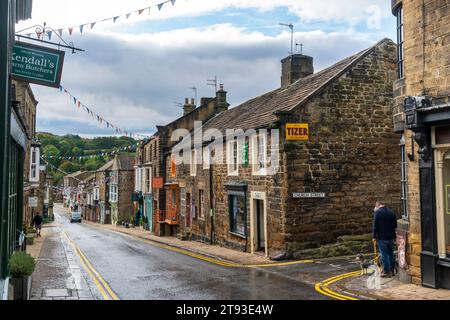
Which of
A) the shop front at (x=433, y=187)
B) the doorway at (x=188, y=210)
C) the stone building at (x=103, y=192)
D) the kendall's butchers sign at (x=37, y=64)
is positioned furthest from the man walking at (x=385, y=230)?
the stone building at (x=103, y=192)

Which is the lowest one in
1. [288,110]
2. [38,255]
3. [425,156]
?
[38,255]

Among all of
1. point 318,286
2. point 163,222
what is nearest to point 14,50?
point 318,286

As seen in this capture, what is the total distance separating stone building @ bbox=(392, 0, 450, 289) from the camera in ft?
32.9

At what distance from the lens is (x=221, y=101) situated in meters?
35.0

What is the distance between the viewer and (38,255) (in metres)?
18.4

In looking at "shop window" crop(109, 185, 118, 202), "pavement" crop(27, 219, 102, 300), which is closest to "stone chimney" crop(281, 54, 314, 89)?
"pavement" crop(27, 219, 102, 300)

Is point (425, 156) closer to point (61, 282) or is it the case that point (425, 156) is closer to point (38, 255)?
point (61, 282)

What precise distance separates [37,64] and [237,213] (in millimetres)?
12245

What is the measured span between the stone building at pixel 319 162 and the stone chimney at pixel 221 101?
47.6 ft

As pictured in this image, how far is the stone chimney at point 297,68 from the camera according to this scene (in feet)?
79.4

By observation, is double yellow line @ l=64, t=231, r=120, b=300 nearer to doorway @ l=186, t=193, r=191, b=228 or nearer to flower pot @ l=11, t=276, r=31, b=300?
flower pot @ l=11, t=276, r=31, b=300
